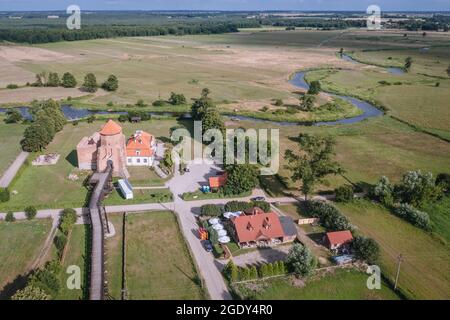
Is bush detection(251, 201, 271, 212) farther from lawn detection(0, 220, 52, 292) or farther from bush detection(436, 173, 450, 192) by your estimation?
bush detection(436, 173, 450, 192)

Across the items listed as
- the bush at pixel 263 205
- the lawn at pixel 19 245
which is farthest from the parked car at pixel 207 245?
the lawn at pixel 19 245

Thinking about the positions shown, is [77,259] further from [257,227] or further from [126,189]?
[257,227]

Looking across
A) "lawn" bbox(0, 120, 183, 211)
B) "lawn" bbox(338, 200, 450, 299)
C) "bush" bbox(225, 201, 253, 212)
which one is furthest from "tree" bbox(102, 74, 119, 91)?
"lawn" bbox(338, 200, 450, 299)

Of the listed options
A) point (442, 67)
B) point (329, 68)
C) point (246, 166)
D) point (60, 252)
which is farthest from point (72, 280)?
point (442, 67)

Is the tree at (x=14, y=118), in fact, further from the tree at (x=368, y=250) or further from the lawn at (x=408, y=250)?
the tree at (x=368, y=250)

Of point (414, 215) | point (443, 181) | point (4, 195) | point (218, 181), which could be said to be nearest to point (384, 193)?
point (414, 215)

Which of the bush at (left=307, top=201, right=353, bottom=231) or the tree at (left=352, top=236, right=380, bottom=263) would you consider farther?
the bush at (left=307, top=201, right=353, bottom=231)

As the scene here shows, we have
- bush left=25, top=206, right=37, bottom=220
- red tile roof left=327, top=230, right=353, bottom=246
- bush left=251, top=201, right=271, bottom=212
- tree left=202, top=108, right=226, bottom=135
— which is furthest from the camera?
tree left=202, top=108, right=226, bottom=135

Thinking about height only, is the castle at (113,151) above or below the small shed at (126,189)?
above

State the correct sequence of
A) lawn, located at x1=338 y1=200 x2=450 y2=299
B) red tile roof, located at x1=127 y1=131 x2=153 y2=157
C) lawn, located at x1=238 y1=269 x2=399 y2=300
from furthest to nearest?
red tile roof, located at x1=127 y1=131 x2=153 y2=157, lawn, located at x1=338 y1=200 x2=450 y2=299, lawn, located at x1=238 y1=269 x2=399 y2=300
